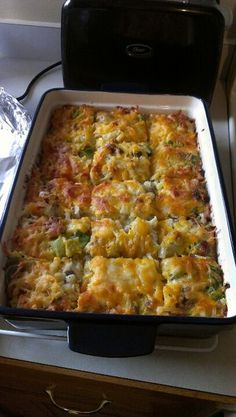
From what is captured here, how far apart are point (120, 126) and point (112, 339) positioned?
1.71ft

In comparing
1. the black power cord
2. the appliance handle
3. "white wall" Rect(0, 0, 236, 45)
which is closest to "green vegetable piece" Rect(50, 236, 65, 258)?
the appliance handle

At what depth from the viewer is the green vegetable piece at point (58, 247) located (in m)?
0.82

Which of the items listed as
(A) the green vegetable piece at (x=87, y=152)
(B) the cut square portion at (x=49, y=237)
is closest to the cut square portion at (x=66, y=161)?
(A) the green vegetable piece at (x=87, y=152)

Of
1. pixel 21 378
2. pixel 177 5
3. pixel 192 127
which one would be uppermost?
pixel 177 5

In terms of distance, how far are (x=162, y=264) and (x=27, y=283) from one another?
0.79ft

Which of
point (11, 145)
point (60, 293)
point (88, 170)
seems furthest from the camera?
A: point (11, 145)

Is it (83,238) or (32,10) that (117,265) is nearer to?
(83,238)

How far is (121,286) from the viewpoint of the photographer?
0.77m

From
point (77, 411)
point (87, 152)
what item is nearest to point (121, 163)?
point (87, 152)

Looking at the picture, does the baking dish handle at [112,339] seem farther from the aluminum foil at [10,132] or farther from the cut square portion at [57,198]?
the aluminum foil at [10,132]

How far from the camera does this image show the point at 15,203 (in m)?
0.86

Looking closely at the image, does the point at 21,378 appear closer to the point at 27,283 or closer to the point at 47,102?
the point at 27,283

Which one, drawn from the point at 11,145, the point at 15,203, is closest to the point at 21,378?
the point at 15,203

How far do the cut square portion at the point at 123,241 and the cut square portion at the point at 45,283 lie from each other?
52 mm
